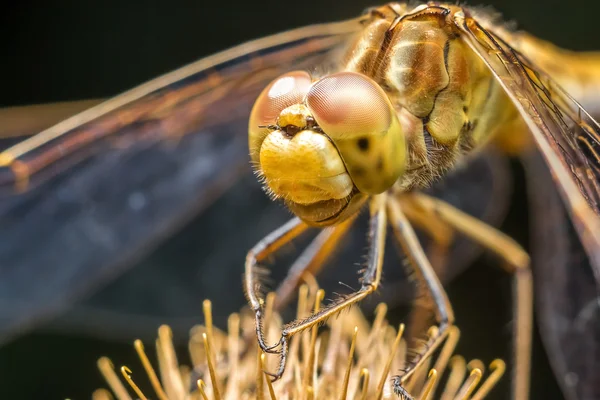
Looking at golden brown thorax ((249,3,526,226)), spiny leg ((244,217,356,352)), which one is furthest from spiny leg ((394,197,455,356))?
golden brown thorax ((249,3,526,226))

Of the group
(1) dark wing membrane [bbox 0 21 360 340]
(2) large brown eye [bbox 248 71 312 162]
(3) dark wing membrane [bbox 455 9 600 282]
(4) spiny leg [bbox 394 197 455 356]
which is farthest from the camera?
(4) spiny leg [bbox 394 197 455 356]

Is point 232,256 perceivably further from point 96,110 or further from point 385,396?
point 385,396

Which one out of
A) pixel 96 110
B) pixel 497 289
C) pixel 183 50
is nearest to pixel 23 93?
pixel 183 50

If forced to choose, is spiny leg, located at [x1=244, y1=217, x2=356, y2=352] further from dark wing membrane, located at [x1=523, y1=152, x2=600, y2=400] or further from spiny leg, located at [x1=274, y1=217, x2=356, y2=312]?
dark wing membrane, located at [x1=523, y1=152, x2=600, y2=400]

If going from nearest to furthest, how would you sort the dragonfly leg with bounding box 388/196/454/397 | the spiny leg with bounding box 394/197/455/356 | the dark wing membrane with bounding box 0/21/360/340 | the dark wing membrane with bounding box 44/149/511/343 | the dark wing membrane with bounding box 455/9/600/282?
the dark wing membrane with bounding box 455/9/600/282
the dragonfly leg with bounding box 388/196/454/397
the dark wing membrane with bounding box 0/21/360/340
the spiny leg with bounding box 394/197/455/356
the dark wing membrane with bounding box 44/149/511/343

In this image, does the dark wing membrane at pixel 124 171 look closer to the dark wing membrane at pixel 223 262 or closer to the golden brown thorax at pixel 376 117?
the dark wing membrane at pixel 223 262

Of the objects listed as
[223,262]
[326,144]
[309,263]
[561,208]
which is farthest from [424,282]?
[223,262]

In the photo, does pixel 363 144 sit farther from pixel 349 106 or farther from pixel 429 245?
pixel 429 245
